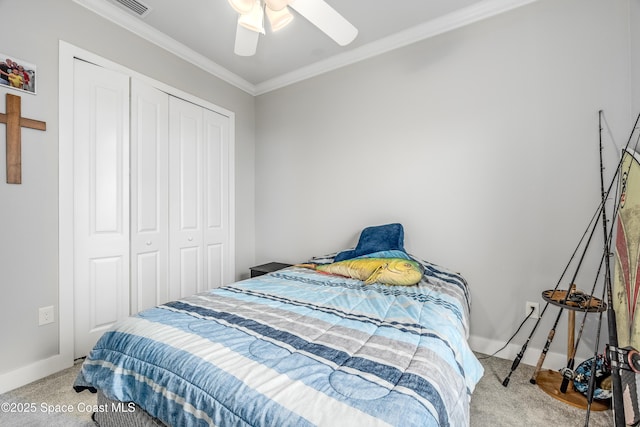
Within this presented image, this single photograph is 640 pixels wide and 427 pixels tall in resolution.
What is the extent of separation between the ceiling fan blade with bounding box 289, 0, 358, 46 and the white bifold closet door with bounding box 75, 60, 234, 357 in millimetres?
1663

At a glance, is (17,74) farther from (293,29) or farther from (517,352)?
(517,352)

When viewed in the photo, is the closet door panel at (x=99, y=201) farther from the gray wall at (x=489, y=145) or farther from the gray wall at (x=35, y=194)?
the gray wall at (x=489, y=145)

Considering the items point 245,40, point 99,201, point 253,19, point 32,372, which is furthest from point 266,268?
point 253,19

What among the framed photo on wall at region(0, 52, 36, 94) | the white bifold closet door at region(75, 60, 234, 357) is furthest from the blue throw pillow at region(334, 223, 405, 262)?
the framed photo on wall at region(0, 52, 36, 94)

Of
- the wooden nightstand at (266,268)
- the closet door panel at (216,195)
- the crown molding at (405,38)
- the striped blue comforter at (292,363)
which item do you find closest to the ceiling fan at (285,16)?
the crown molding at (405,38)

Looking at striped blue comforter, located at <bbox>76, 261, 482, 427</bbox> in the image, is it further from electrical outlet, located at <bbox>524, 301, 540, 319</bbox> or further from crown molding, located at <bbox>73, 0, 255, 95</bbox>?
crown molding, located at <bbox>73, 0, 255, 95</bbox>

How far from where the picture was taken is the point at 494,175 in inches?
82.9

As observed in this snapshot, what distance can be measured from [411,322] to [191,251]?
2.31 metres

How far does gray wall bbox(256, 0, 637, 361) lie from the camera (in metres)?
1.83

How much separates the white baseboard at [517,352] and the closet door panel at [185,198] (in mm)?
2600

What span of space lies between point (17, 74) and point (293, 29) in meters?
1.92

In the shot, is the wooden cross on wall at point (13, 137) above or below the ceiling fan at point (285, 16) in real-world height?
below

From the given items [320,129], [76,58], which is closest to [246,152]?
[320,129]

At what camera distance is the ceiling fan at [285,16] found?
1.46m
